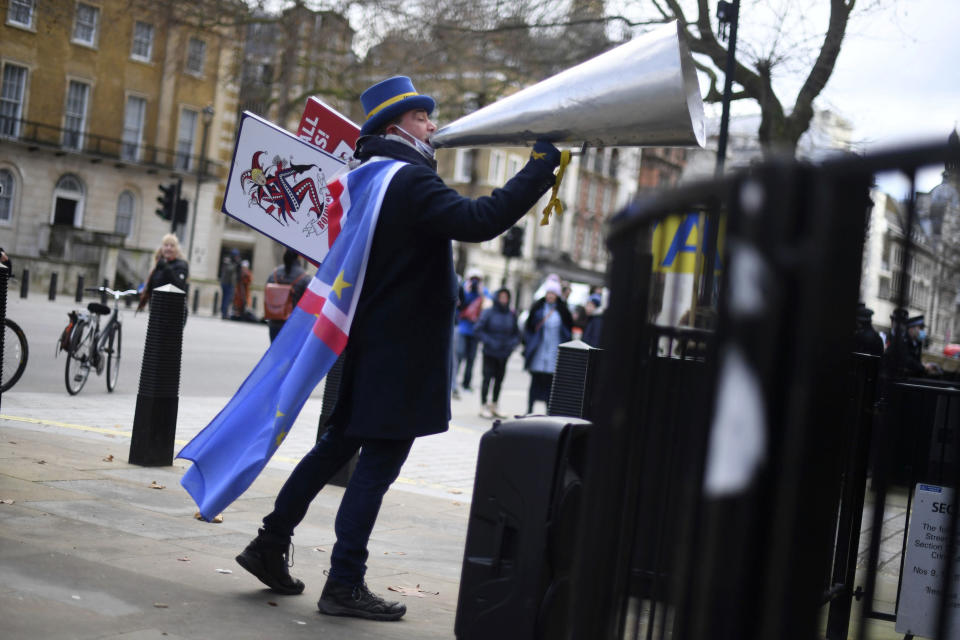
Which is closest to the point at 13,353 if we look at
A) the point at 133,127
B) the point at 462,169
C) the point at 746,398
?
the point at 746,398

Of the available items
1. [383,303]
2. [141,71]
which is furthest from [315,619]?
[141,71]

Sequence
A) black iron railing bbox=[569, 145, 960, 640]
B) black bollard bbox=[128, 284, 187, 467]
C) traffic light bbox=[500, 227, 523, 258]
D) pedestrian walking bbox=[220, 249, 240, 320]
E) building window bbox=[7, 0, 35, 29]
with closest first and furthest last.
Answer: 1. black iron railing bbox=[569, 145, 960, 640]
2. black bollard bbox=[128, 284, 187, 467]
3. building window bbox=[7, 0, 35, 29]
4. traffic light bbox=[500, 227, 523, 258]
5. pedestrian walking bbox=[220, 249, 240, 320]

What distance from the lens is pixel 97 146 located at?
4872 cm

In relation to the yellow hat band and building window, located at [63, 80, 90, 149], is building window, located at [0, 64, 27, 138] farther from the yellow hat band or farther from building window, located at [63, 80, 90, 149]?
the yellow hat band

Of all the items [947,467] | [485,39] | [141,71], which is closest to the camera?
[947,467]

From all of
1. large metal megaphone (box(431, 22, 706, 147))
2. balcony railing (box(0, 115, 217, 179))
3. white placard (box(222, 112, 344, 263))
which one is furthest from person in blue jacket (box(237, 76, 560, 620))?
balcony railing (box(0, 115, 217, 179))

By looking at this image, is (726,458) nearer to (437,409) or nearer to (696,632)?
(696,632)

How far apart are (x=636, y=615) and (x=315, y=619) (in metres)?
1.76

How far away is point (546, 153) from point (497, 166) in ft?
207

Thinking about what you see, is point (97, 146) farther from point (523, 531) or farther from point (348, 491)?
point (523, 531)

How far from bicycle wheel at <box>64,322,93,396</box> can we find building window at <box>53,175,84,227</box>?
38.8 metres

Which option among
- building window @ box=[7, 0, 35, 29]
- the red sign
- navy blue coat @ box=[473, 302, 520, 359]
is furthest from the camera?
navy blue coat @ box=[473, 302, 520, 359]

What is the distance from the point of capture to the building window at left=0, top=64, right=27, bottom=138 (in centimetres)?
4475

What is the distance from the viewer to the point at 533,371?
45.5ft
